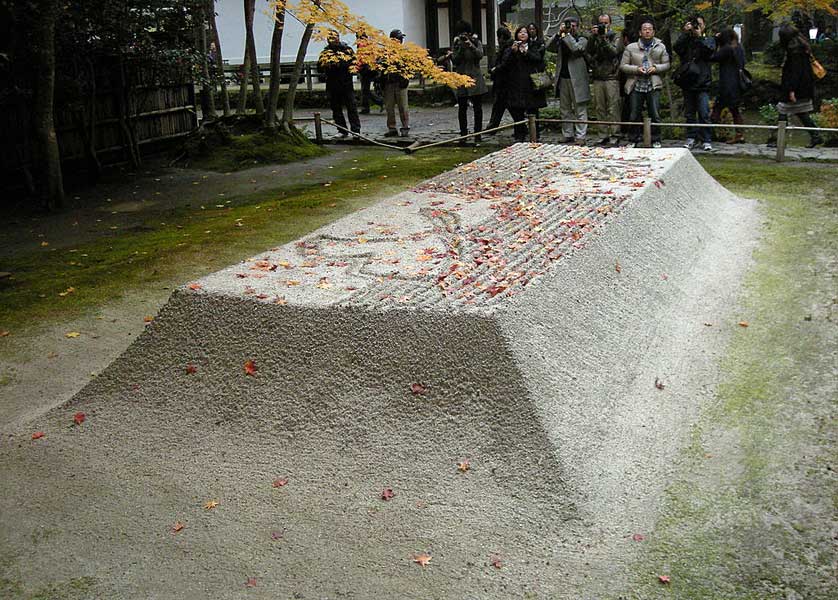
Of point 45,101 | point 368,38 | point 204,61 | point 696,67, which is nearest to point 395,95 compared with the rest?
point 368,38

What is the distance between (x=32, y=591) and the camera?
12.4 ft

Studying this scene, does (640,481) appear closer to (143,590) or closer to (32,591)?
(143,590)

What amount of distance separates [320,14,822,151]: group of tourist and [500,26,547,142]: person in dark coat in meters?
0.02

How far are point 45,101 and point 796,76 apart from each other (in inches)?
394

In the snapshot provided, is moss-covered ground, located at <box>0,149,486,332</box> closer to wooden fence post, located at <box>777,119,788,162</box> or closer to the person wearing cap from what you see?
the person wearing cap

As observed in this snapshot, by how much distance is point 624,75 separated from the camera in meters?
12.7

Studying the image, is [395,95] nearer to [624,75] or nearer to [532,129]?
[532,129]

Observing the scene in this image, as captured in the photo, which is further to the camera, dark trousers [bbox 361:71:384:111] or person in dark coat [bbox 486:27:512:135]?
dark trousers [bbox 361:71:384:111]

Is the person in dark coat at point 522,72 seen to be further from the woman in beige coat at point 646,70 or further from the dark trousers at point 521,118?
the woman in beige coat at point 646,70

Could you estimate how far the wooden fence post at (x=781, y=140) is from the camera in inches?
444

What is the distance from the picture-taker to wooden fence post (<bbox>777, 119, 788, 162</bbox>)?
11.3 metres

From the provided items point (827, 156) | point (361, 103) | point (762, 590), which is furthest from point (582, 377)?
point (361, 103)

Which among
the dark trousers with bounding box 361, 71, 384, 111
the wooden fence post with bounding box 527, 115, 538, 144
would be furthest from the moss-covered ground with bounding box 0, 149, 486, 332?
the dark trousers with bounding box 361, 71, 384, 111

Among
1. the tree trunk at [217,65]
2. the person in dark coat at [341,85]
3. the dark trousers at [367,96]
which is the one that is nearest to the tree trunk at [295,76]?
the person in dark coat at [341,85]
